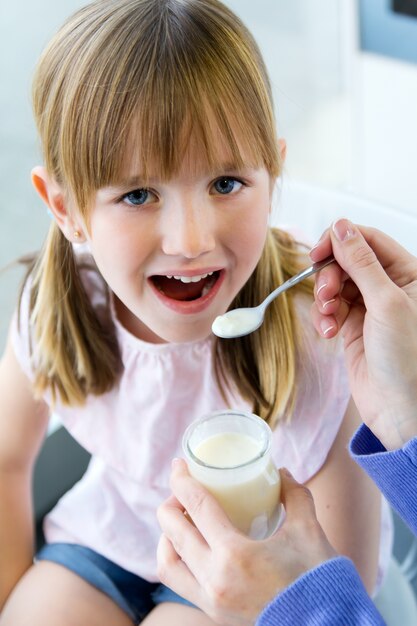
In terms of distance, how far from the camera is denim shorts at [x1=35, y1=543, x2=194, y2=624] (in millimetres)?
1255

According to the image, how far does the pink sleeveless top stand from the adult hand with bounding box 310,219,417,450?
139 millimetres

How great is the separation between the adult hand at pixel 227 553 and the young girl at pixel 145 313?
23 centimetres

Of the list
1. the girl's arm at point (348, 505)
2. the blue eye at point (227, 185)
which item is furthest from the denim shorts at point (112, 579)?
the blue eye at point (227, 185)

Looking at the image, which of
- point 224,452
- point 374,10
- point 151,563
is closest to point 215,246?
point 224,452

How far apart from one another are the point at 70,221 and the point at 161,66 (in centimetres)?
26

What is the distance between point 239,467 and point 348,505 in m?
0.31

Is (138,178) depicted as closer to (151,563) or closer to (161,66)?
(161,66)

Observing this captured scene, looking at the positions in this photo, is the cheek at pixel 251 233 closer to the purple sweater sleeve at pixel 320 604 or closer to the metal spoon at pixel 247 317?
the metal spoon at pixel 247 317

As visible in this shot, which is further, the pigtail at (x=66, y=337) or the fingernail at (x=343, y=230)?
the pigtail at (x=66, y=337)

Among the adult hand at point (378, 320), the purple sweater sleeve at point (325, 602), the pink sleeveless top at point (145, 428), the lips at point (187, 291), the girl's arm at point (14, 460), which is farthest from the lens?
the girl's arm at point (14, 460)

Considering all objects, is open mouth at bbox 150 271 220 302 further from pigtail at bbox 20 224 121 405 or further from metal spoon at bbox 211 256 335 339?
pigtail at bbox 20 224 121 405

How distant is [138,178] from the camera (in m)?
0.97

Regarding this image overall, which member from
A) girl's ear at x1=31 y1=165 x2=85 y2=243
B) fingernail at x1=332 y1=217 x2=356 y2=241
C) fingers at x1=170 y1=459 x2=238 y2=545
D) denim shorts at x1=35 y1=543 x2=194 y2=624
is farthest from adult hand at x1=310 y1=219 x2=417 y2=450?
denim shorts at x1=35 y1=543 x2=194 y2=624

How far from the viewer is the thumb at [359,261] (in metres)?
0.94
